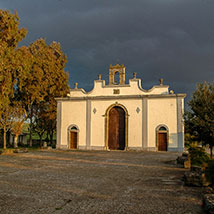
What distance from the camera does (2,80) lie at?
67.2 ft

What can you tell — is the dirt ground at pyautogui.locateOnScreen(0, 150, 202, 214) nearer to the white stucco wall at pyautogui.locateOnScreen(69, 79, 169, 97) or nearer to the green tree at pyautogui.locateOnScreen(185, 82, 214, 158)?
the green tree at pyautogui.locateOnScreen(185, 82, 214, 158)

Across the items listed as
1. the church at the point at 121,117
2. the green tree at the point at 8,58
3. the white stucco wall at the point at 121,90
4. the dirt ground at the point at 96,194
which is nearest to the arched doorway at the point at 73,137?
the church at the point at 121,117

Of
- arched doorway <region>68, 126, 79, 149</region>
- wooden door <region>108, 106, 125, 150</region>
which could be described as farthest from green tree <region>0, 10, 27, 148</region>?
wooden door <region>108, 106, 125, 150</region>

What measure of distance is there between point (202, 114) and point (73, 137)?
16.7 m

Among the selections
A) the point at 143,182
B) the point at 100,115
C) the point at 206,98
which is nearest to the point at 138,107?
the point at 100,115

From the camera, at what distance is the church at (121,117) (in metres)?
23.0

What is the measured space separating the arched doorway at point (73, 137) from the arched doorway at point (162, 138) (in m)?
9.31

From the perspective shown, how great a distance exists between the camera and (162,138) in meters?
23.0

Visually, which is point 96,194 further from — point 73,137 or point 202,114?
point 73,137

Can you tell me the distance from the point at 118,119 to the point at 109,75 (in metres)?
5.48

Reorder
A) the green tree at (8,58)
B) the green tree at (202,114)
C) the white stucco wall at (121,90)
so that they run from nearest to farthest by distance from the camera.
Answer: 1. the green tree at (202,114)
2. the green tree at (8,58)
3. the white stucco wall at (121,90)

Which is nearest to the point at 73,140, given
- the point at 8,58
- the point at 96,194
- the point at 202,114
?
the point at 8,58

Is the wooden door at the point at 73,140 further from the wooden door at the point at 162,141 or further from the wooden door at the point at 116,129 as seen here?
the wooden door at the point at 162,141

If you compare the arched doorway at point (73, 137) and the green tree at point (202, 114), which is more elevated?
the green tree at point (202, 114)
